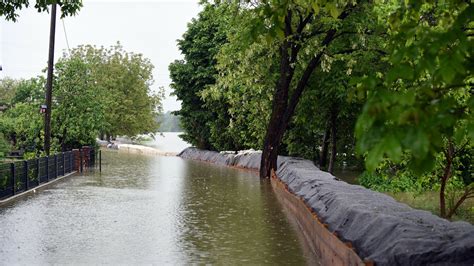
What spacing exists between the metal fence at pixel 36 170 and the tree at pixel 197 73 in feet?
48.1

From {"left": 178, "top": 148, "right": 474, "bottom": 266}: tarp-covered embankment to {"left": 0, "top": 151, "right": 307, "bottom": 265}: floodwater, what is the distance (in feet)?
4.05

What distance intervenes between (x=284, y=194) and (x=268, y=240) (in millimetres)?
6471

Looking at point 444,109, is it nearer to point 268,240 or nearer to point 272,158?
point 268,240

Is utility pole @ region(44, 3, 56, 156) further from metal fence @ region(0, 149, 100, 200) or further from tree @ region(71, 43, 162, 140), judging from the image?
tree @ region(71, 43, 162, 140)

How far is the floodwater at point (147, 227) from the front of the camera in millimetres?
10883

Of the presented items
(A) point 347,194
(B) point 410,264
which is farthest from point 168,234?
(B) point 410,264

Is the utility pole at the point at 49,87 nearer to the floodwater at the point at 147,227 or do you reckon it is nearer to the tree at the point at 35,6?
the floodwater at the point at 147,227

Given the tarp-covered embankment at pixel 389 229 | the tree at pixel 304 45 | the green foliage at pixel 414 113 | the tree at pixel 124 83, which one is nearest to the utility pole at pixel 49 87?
the tree at pixel 304 45

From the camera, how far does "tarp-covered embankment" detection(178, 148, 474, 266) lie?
6629mm

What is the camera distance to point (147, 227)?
14172 millimetres

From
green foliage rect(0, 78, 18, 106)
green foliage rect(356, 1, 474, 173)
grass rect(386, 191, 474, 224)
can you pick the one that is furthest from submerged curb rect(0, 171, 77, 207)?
green foliage rect(0, 78, 18, 106)

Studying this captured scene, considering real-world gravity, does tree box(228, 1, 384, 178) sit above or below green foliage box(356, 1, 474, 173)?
above

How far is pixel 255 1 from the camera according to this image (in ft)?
83.4

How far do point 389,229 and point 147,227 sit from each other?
7.64 metres
